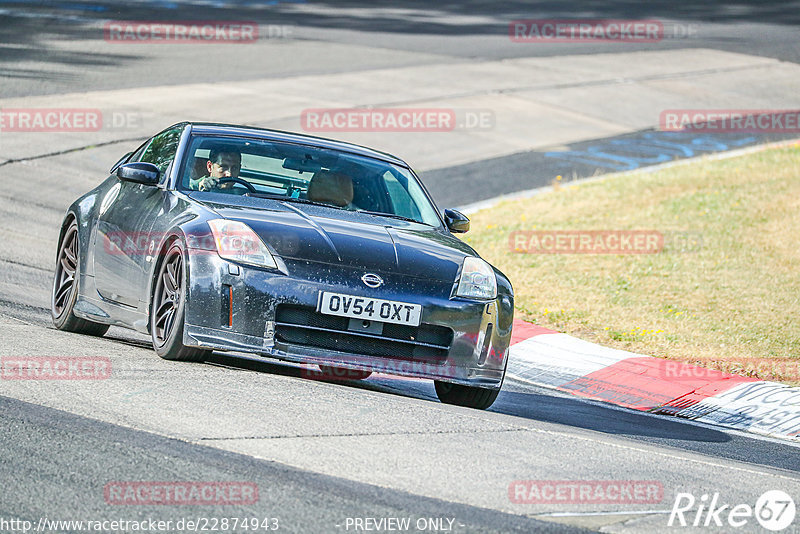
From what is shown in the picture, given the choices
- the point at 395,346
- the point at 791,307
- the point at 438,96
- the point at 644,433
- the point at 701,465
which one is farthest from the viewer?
the point at 438,96

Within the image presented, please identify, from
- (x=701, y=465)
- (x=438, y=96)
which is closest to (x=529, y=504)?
(x=701, y=465)

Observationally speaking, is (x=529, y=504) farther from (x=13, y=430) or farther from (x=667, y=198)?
(x=667, y=198)

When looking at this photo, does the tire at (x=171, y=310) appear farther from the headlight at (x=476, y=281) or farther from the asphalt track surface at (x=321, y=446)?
the headlight at (x=476, y=281)

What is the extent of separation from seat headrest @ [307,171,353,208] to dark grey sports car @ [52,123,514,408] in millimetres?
10

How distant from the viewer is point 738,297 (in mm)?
12016

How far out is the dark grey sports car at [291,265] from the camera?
6.55 meters

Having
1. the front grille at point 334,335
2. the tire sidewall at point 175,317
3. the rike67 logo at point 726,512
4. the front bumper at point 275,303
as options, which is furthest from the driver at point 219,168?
the rike67 logo at point 726,512

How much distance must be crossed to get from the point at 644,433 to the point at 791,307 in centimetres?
477

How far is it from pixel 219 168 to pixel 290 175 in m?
0.45

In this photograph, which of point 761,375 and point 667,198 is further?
point 667,198

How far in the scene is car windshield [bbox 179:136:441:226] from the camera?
25.2ft

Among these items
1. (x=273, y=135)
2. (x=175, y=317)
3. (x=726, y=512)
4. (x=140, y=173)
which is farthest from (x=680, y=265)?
(x=726, y=512)

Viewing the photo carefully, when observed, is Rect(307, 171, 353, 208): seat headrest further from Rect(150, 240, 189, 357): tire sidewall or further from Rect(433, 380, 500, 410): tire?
Rect(433, 380, 500, 410): tire

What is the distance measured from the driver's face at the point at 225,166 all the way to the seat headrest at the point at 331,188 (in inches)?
18.6
